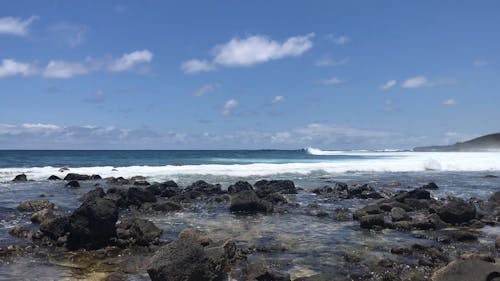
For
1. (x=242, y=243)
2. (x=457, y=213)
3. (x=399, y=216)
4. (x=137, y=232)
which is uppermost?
(x=457, y=213)

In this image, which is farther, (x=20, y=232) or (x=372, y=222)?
(x=372, y=222)

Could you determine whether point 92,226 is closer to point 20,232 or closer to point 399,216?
point 20,232

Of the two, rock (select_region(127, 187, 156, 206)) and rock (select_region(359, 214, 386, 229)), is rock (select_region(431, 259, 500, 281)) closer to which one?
rock (select_region(359, 214, 386, 229))

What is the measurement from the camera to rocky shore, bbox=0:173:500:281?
356 inches

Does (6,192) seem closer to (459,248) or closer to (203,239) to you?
(203,239)

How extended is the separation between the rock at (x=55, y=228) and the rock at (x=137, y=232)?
1344mm

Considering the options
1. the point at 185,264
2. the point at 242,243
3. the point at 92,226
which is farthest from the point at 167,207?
the point at 185,264

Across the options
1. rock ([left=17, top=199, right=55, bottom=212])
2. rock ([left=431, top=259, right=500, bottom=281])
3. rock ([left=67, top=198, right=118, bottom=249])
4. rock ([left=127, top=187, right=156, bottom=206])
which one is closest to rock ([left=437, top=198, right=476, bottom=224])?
rock ([left=431, top=259, right=500, bottom=281])

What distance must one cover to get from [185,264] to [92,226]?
4.58m

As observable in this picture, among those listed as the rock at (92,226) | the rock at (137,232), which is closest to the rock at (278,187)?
the rock at (137,232)

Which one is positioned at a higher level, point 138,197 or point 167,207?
point 138,197

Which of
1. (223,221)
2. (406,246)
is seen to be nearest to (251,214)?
(223,221)

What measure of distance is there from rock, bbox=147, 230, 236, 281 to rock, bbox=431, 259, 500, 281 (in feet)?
12.9

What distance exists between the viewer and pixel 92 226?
12.4m
